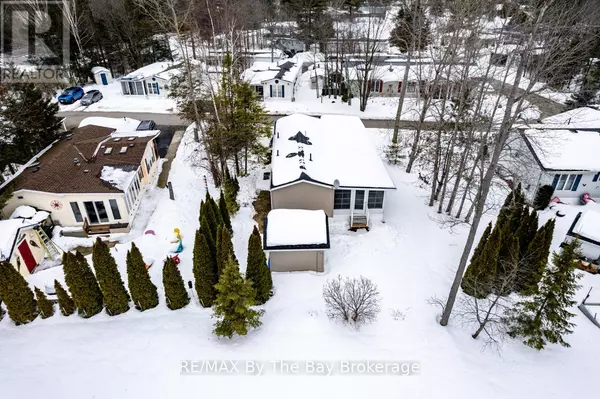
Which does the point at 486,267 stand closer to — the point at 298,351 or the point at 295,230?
the point at 295,230

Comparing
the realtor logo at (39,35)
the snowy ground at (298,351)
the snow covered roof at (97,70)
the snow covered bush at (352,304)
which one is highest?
the realtor logo at (39,35)

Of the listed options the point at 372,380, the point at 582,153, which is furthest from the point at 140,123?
the point at 582,153

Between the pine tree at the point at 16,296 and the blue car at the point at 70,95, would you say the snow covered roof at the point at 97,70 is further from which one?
the pine tree at the point at 16,296

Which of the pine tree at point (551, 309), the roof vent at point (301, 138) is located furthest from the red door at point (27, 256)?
the pine tree at point (551, 309)

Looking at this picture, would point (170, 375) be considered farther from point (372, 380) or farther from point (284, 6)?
point (284, 6)

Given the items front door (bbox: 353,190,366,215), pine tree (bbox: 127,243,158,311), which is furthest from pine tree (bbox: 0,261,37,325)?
front door (bbox: 353,190,366,215)

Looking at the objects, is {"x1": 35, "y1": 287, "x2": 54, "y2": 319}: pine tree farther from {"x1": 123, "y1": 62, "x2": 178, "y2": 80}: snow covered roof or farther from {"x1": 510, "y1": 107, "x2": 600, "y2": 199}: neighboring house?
{"x1": 123, "y1": 62, "x2": 178, "y2": 80}: snow covered roof
